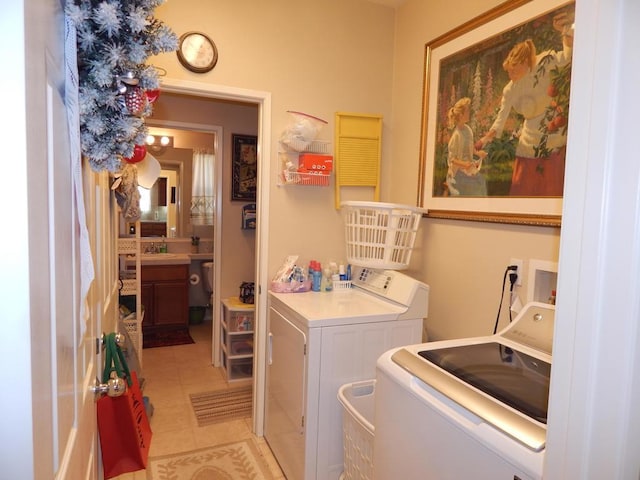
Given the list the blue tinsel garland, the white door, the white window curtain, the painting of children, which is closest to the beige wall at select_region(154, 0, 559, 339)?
the painting of children

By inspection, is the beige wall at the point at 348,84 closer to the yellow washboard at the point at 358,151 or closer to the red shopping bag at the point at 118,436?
the yellow washboard at the point at 358,151

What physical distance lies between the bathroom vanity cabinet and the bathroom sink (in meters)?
0.05

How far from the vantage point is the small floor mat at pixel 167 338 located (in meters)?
4.27

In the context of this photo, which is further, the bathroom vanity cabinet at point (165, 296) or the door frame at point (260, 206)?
the bathroom vanity cabinet at point (165, 296)

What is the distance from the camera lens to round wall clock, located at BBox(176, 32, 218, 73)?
2.20 metres

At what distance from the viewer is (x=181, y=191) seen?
5082 mm

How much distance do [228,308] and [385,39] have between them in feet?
7.80

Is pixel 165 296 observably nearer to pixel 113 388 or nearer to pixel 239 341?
pixel 239 341

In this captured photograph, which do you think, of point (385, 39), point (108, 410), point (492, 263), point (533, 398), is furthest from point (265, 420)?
point (385, 39)

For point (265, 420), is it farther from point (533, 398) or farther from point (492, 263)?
point (533, 398)

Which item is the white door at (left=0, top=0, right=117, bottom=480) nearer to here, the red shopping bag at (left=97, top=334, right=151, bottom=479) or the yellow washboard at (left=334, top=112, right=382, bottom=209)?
the red shopping bag at (left=97, top=334, right=151, bottom=479)

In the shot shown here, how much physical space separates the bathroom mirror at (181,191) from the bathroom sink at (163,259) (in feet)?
1.55

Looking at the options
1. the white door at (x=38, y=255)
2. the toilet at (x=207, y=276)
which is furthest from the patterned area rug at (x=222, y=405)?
the white door at (x=38, y=255)

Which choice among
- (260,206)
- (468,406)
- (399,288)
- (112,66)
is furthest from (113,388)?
(260,206)
